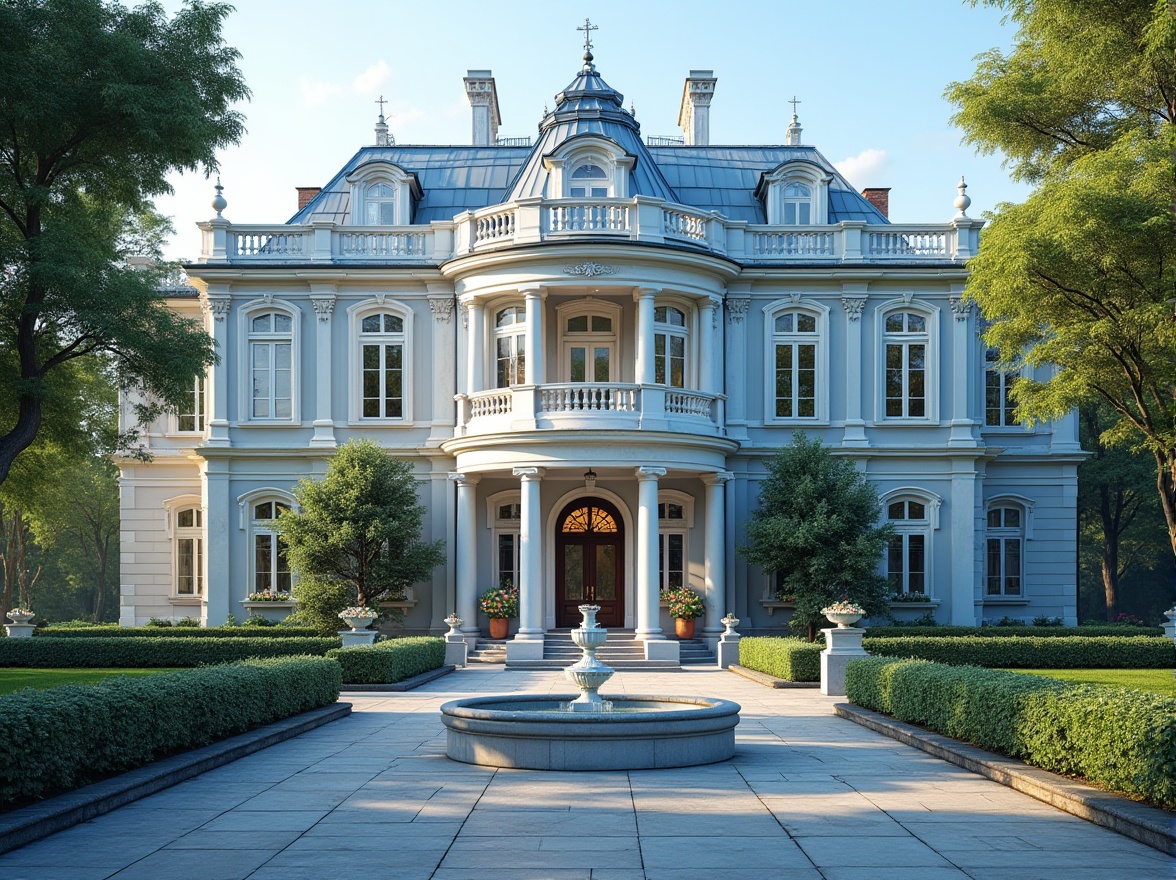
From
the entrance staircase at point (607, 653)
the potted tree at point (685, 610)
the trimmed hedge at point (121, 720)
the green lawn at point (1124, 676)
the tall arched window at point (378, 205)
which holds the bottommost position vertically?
the entrance staircase at point (607, 653)

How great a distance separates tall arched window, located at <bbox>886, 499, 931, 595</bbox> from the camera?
30641 millimetres

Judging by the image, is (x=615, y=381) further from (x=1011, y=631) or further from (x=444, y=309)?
(x=1011, y=631)

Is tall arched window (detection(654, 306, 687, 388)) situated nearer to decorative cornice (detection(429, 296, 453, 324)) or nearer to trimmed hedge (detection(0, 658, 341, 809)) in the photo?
decorative cornice (detection(429, 296, 453, 324))

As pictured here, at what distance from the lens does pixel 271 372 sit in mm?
30750

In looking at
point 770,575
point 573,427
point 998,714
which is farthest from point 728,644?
point 998,714

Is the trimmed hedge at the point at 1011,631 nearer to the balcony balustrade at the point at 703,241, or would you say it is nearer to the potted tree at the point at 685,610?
the potted tree at the point at 685,610

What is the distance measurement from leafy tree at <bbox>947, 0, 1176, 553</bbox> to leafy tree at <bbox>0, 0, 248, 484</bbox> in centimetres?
1439

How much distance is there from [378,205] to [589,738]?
22.7 meters

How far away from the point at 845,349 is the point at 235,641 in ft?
53.7

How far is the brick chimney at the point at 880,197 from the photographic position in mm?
37219

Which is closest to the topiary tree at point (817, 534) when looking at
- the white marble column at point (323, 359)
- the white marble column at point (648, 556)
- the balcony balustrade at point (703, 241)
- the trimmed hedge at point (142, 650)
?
the white marble column at point (648, 556)

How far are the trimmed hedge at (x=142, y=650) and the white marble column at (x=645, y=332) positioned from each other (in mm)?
9053

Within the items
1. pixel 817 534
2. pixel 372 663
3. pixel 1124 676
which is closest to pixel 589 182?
pixel 817 534

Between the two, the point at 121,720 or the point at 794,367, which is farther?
the point at 794,367
